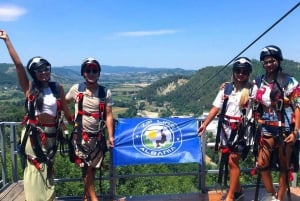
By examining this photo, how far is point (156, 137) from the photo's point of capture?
20.8 feet

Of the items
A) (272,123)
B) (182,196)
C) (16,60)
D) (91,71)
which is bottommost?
(182,196)

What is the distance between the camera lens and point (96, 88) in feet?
17.3

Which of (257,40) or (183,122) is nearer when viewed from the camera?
(183,122)

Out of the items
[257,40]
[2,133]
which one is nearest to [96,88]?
[2,133]

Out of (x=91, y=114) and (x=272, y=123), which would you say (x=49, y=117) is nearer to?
(x=91, y=114)

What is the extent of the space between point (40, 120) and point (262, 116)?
267 centimetres

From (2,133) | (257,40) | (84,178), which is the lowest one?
(84,178)

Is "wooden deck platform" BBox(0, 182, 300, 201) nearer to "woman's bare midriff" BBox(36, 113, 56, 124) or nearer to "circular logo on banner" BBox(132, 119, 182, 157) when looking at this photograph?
"circular logo on banner" BBox(132, 119, 182, 157)

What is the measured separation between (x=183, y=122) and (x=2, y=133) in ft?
9.37

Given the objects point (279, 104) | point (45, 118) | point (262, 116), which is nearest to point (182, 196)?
point (262, 116)

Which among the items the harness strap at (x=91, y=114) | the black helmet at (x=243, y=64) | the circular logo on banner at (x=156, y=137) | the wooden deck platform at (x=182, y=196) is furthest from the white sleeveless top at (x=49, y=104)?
the black helmet at (x=243, y=64)

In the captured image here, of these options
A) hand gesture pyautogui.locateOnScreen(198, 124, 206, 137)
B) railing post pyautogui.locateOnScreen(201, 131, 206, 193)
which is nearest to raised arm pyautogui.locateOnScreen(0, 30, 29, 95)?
hand gesture pyautogui.locateOnScreen(198, 124, 206, 137)

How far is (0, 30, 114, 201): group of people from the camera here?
4.72 metres

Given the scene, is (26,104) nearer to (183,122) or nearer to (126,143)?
(126,143)
